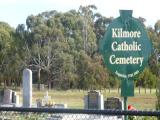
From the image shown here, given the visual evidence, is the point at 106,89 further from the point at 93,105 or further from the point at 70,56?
the point at 93,105

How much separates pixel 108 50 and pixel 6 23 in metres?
68.1

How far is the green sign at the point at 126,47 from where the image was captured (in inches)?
433

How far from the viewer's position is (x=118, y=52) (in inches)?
436

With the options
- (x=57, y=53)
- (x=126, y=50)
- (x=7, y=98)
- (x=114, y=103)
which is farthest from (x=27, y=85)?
(x=57, y=53)

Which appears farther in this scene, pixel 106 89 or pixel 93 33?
pixel 93 33

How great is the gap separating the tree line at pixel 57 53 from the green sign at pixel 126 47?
5063 centimetres

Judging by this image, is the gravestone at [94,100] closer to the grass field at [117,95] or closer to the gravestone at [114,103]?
the gravestone at [114,103]

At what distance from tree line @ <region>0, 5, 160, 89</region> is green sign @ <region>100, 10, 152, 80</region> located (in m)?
50.6

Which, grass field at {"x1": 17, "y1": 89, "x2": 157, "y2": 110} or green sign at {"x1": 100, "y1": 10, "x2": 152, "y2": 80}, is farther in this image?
grass field at {"x1": 17, "y1": 89, "x2": 157, "y2": 110}

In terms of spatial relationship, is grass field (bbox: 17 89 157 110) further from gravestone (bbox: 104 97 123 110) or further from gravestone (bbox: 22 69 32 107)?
gravestone (bbox: 22 69 32 107)

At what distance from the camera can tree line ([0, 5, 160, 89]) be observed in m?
65.1

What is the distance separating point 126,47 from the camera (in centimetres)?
1106

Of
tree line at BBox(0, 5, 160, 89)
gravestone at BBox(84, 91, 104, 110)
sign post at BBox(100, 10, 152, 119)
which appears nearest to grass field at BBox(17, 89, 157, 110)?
gravestone at BBox(84, 91, 104, 110)

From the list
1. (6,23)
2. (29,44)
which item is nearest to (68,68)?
(29,44)
